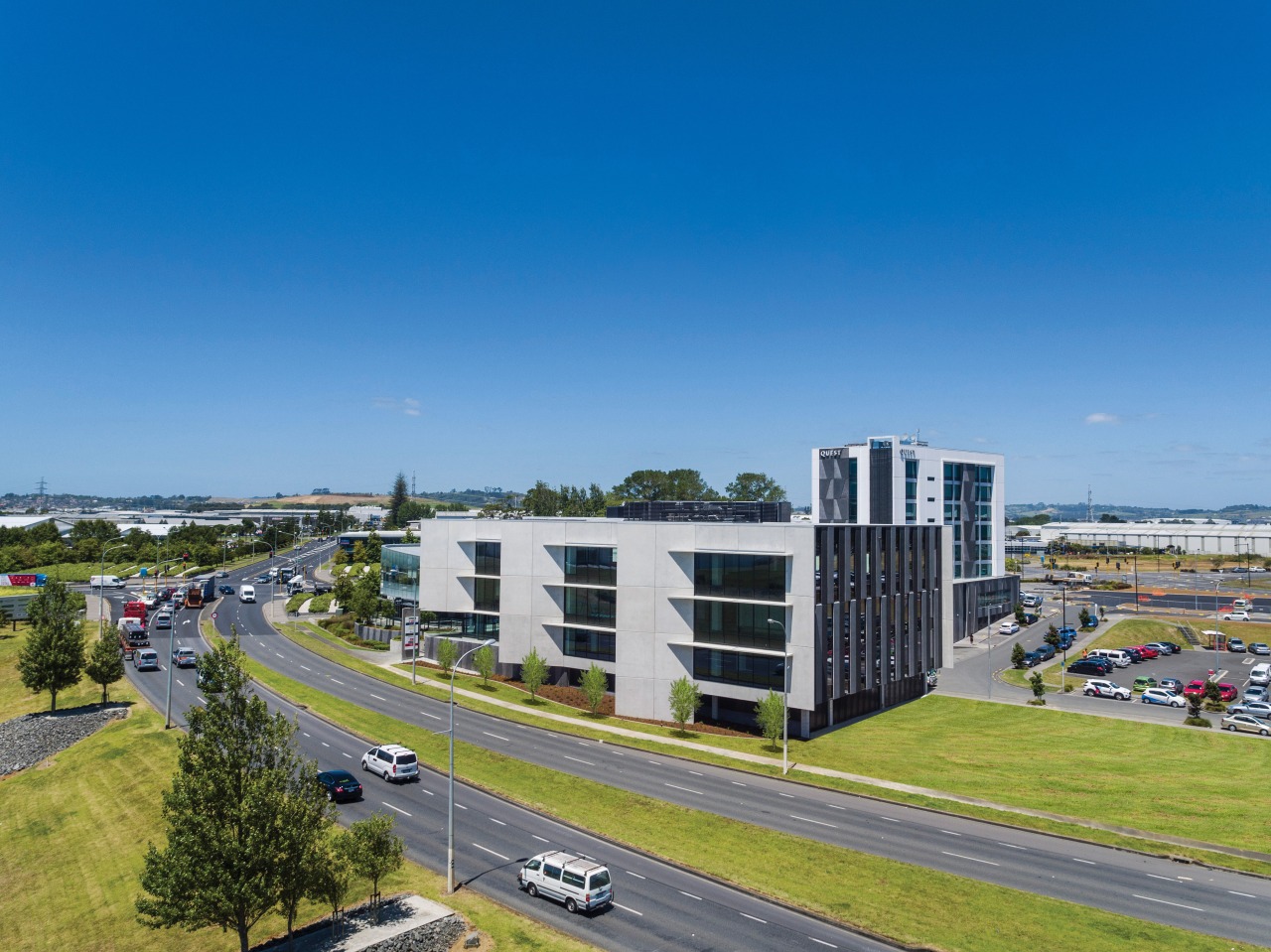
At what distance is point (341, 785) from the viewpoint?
147ft

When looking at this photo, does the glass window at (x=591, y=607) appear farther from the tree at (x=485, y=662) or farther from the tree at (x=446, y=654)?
the tree at (x=446, y=654)

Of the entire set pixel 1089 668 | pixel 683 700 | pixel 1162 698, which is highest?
pixel 683 700

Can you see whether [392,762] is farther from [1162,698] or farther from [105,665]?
[1162,698]

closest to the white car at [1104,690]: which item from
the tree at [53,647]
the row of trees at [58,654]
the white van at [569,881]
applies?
the white van at [569,881]

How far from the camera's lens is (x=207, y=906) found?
26297mm

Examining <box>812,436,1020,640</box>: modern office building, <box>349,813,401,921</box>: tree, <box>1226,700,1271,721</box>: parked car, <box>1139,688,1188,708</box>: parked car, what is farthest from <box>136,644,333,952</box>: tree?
<box>812,436,1020,640</box>: modern office building

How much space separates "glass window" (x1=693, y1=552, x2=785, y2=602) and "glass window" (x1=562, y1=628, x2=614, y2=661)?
11850 millimetres

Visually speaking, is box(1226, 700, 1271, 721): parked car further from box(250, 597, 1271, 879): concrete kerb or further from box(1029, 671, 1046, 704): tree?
box(250, 597, 1271, 879): concrete kerb

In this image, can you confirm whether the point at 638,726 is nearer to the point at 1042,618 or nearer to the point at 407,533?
the point at 1042,618

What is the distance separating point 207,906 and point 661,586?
45.4m

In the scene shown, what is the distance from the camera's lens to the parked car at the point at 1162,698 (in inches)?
2916

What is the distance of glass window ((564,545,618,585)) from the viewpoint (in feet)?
237

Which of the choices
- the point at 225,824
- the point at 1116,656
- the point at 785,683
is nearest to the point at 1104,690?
the point at 1116,656

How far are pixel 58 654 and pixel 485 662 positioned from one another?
38037 mm
